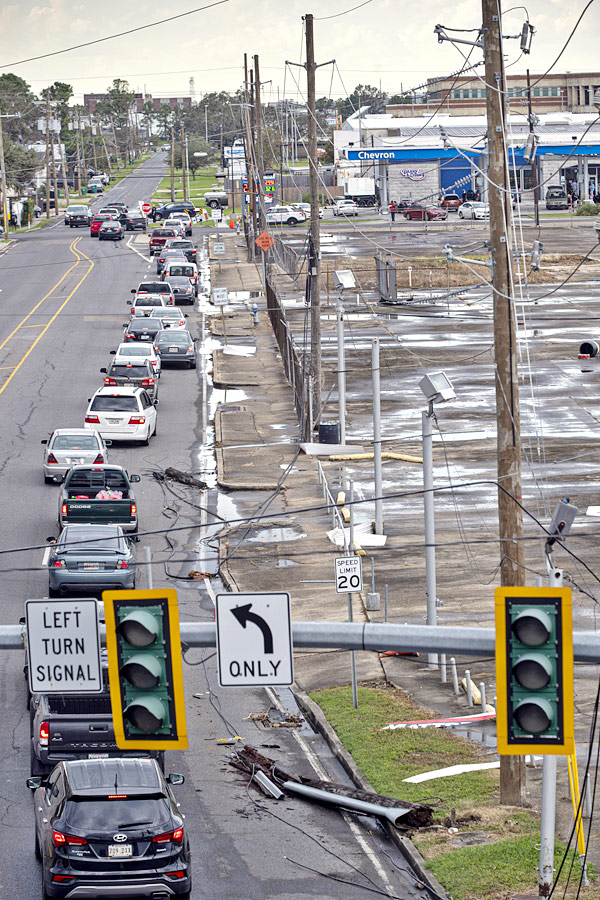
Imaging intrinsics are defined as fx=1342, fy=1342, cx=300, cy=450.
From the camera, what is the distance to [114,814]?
13.2 metres

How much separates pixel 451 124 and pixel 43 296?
61952mm

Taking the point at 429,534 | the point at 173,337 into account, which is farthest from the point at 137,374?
the point at 429,534

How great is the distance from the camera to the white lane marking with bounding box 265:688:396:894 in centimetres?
1489

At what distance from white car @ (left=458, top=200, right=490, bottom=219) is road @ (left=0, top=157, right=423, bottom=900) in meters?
52.0

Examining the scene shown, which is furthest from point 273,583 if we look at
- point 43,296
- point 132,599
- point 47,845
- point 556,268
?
point 556,268

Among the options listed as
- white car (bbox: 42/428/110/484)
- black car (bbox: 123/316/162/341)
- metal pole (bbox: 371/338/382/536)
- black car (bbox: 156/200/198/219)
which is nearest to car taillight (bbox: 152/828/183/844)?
metal pole (bbox: 371/338/382/536)

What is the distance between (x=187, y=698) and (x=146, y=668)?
1212 centimetres

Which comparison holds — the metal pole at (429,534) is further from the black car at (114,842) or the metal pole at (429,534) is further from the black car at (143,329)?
the black car at (143,329)

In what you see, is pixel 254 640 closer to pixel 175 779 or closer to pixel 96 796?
pixel 96 796

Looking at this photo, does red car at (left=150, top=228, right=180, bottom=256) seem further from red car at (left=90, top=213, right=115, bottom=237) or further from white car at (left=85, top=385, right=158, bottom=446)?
white car at (left=85, top=385, right=158, bottom=446)

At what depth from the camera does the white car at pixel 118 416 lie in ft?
124

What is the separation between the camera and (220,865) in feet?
49.1

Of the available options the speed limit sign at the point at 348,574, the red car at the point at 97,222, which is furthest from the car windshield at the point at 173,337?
the red car at the point at 97,222

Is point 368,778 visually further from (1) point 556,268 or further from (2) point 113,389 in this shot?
(1) point 556,268
